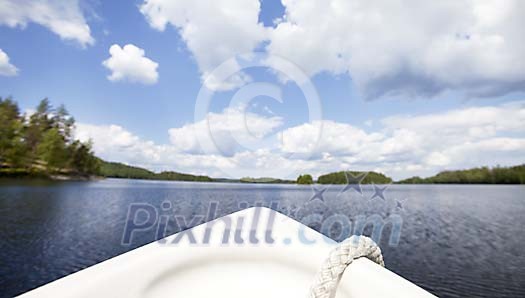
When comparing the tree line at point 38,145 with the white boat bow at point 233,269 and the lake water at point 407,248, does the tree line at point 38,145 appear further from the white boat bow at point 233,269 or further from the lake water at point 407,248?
the white boat bow at point 233,269

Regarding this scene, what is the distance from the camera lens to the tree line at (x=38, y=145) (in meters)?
27.5

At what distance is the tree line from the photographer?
27.5 meters

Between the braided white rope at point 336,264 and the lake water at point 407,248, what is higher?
the braided white rope at point 336,264

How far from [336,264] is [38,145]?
125 ft

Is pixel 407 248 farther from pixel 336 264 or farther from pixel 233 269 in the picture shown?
pixel 336 264

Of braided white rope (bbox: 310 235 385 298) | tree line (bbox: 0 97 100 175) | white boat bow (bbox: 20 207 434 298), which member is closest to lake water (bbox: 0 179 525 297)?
white boat bow (bbox: 20 207 434 298)

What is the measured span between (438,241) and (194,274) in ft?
25.0

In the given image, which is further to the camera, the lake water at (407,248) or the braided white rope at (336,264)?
the lake water at (407,248)

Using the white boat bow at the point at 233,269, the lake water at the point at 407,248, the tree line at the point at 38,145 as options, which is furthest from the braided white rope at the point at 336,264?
the tree line at the point at 38,145


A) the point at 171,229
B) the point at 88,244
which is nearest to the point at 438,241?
the point at 171,229

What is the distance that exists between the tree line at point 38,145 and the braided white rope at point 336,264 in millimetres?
36631

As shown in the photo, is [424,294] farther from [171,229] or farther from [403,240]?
[171,229]

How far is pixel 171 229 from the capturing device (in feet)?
26.5

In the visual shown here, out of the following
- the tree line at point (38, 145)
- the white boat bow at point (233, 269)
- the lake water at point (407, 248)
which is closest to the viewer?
the white boat bow at point (233, 269)
